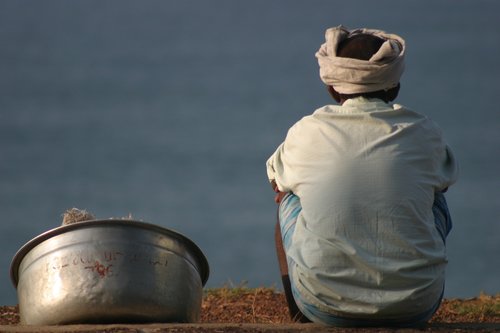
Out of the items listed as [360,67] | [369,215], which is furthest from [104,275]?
[360,67]

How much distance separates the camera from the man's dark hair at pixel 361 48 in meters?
4.08

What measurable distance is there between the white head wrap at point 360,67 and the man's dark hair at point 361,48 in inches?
0.9

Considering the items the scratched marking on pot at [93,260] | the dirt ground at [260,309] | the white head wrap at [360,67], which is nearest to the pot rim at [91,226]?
the scratched marking on pot at [93,260]

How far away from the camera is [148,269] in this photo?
4047 millimetres

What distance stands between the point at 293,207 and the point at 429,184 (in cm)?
53

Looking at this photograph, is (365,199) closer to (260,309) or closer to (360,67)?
(360,67)

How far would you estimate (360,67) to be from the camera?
158 inches

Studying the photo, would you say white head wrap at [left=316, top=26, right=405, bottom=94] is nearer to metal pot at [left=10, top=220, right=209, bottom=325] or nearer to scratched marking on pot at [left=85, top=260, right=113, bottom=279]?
metal pot at [left=10, top=220, right=209, bottom=325]

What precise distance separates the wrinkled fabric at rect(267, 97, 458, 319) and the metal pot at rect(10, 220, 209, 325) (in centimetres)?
51

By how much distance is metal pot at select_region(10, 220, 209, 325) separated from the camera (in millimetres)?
3979

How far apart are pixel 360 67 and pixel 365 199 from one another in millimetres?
525

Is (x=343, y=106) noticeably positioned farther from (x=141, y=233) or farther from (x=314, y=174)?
(x=141, y=233)

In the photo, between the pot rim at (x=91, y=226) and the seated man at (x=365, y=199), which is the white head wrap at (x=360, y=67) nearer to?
the seated man at (x=365, y=199)

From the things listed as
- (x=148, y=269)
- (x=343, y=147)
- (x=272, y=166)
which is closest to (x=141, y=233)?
(x=148, y=269)
